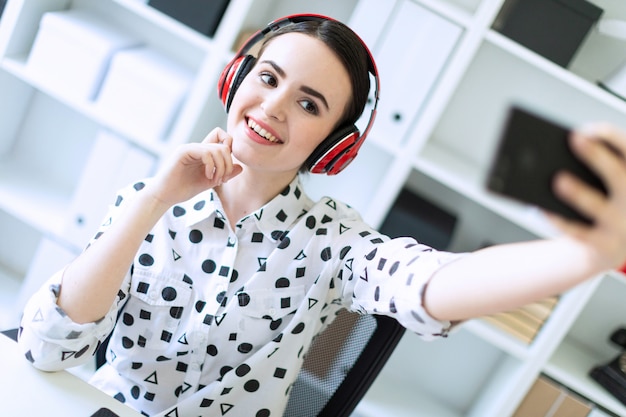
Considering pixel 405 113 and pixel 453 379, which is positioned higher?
pixel 405 113

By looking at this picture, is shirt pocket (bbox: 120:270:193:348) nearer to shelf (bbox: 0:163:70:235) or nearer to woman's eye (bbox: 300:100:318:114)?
woman's eye (bbox: 300:100:318:114)

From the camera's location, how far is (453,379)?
2248mm

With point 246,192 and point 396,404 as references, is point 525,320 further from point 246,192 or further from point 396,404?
point 246,192

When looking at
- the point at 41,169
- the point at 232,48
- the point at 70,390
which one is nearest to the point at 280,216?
the point at 70,390

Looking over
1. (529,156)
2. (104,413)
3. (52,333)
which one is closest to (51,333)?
(52,333)

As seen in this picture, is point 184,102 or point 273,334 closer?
point 273,334

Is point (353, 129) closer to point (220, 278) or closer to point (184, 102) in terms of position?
point (220, 278)

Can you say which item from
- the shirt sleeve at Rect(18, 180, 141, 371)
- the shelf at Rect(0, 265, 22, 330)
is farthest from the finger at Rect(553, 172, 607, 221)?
the shelf at Rect(0, 265, 22, 330)

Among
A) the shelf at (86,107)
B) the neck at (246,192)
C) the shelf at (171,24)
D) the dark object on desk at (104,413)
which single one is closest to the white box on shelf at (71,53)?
the shelf at (86,107)

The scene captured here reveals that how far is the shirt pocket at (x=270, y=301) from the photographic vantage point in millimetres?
1098

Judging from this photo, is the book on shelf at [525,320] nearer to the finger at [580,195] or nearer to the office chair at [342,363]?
the office chair at [342,363]

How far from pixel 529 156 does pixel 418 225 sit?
1.30 m

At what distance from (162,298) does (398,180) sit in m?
0.92

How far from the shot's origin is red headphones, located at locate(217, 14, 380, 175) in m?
1.09
